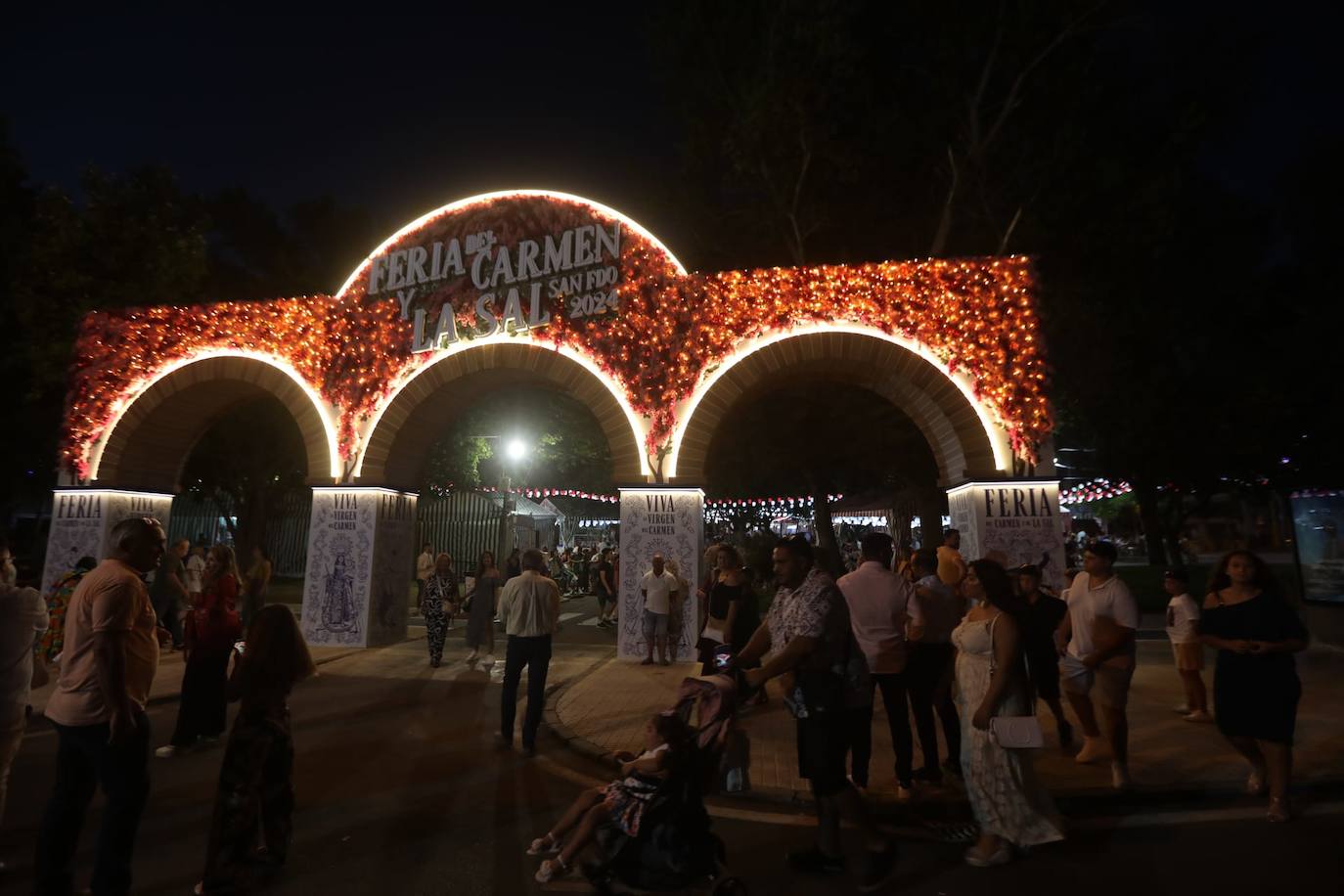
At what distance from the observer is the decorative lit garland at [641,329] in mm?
9945

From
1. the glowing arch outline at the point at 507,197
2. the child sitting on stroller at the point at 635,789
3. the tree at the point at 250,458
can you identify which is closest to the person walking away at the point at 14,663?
the child sitting on stroller at the point at 635,789

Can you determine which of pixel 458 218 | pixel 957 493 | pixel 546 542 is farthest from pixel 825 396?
pixel 546 542

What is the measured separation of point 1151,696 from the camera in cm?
786

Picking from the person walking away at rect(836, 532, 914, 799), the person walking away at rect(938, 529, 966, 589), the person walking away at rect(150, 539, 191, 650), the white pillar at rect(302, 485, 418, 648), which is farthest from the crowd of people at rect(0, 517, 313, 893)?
the white pillar at rect(302, 485, 418, 648)

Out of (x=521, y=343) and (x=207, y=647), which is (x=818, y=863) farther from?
(x=521, y=343)

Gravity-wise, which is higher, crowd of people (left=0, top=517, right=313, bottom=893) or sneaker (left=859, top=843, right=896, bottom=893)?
crowd of people (left=0, top=517, right=313, bottom=893)

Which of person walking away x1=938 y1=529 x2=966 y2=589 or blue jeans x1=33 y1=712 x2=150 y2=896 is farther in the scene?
person walking away x1=938 y1=529 x2=966 y2=589

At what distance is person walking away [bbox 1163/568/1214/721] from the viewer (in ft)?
22.3

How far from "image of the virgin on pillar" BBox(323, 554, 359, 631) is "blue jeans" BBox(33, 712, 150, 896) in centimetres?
799

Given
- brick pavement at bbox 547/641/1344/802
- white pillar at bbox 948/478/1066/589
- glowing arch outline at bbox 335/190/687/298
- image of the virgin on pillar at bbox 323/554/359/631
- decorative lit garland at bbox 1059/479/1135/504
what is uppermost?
glowing arch outline at bbox 335/190/687/298

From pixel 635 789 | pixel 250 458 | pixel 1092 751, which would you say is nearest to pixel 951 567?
pixel 1092 751

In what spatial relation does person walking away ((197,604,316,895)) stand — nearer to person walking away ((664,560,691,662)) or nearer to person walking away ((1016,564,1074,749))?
person walking away ((1016,564,1074,749))

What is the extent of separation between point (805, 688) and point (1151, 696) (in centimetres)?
608

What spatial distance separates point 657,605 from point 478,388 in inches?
193
